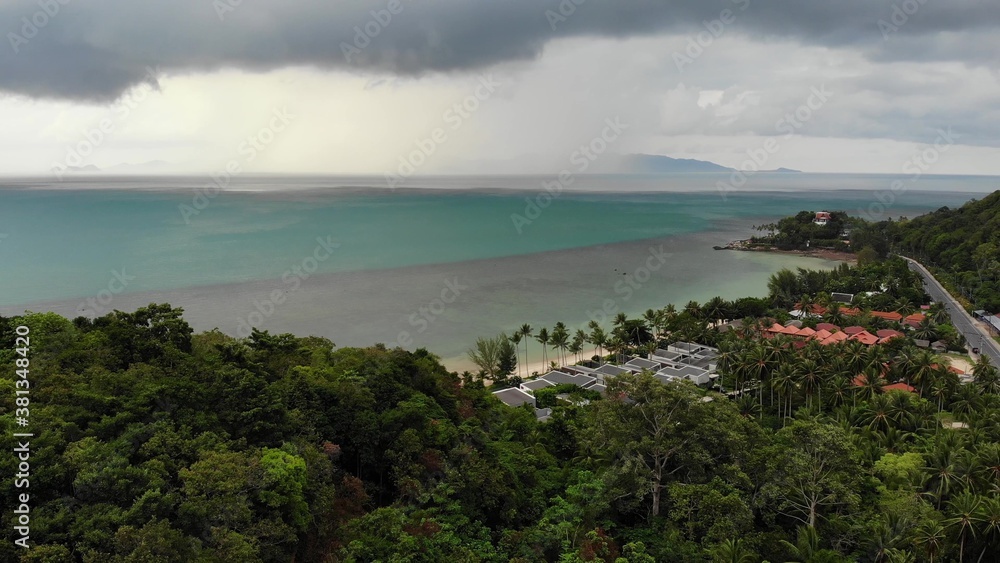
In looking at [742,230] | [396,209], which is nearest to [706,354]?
[742,230]

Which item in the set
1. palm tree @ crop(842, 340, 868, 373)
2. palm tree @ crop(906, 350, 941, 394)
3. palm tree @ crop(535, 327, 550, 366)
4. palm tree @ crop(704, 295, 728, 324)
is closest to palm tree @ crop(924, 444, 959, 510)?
palm tree @ crop(906, 350, 941, 394)

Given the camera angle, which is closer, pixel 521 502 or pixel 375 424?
pixel 521 502

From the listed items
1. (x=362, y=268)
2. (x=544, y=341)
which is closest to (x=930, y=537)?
(x=544, y=341)

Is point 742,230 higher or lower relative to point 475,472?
higher

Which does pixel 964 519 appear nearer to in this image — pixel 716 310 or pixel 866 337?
pixel 866 337

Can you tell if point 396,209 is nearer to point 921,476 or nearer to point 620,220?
point 620,220

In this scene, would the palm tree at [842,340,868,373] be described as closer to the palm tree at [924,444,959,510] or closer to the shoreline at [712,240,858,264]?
the palm tree at [924,444,959,510]

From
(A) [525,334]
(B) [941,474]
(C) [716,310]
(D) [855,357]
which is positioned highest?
(C) [716,310]
